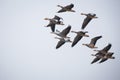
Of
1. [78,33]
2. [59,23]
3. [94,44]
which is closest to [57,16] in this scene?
[59,23]

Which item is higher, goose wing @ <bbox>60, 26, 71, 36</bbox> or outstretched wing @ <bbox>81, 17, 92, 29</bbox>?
outstretched wing @ <bbox>81, 17, 92, 29</bbox>

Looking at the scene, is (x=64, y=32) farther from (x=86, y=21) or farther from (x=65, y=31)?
(x=86, y=21)

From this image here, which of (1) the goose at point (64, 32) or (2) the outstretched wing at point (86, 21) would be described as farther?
(2) the outstretched wing at point (86, 21)

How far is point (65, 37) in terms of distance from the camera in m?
47.8

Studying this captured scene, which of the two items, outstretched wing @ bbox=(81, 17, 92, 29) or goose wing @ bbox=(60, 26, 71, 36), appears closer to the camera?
goose wing @ bbox=(60, 26, 71, 36)

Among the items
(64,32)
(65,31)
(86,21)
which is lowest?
(64,32)

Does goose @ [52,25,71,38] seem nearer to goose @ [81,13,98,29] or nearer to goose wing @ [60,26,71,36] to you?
goose wing @ [60,26,71,36]

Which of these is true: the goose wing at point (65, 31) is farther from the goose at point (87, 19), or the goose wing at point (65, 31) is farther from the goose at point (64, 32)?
the goose at point (87, 19)

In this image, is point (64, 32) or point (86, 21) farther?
point (86, 21)

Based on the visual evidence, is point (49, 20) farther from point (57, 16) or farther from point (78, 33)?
point (78, 33)

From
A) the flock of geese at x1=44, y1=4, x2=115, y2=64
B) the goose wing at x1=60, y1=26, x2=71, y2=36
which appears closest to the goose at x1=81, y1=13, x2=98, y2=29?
the flock of geese at x1=44, y1=4, x2=115, y2=64

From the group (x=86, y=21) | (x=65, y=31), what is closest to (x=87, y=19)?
(x=86, y=21)

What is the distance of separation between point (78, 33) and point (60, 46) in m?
3.86

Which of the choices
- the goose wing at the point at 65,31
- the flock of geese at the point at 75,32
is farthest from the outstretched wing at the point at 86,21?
the goose wing at the point at 65,31
